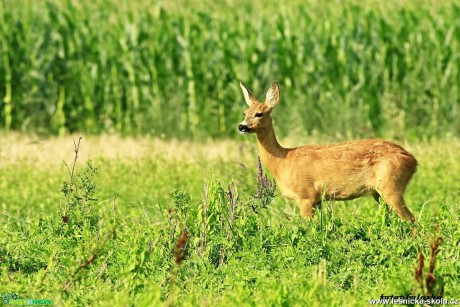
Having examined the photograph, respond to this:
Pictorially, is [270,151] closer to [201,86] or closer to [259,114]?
[259,114]

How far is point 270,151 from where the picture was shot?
422 inches

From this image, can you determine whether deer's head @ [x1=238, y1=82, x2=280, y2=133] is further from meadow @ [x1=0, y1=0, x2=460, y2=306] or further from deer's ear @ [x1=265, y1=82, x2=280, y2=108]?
meadow @ [x1=0, y1=0, x2=460, y2=306]

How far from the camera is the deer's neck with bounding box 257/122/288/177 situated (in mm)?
10695

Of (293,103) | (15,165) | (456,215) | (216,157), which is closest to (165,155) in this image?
(216,157)

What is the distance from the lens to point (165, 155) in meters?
15.4

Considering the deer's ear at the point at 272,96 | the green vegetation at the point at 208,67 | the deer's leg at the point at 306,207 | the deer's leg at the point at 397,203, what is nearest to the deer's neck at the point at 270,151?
the deer's ear at the point at 272,96

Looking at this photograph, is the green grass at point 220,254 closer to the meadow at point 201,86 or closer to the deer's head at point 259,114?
the deer's head at point 259,114

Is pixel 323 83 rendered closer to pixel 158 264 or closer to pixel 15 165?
pixel 15 165

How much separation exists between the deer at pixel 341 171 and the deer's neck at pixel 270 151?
67mm

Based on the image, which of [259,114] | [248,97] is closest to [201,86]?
[248,97]

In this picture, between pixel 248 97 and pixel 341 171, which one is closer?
pixel 341 171

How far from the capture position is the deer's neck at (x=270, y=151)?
1070cm

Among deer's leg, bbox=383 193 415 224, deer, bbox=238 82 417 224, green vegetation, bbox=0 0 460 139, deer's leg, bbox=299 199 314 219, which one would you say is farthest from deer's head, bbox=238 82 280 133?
green vegetation, bbox=0 0 460 139

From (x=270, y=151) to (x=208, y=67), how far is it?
351 inches
